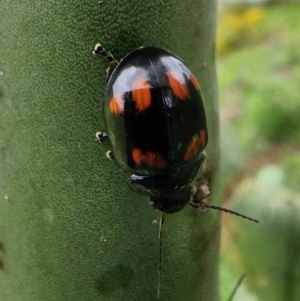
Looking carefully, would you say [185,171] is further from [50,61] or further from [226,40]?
[226,40]

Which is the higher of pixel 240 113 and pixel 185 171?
pixel 185 171

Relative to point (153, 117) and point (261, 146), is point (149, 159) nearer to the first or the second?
point (153, 117)

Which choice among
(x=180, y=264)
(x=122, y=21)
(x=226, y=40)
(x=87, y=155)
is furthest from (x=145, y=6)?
(x=226, y=40)

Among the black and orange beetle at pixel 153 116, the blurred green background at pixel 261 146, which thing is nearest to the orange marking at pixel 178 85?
the black and orange beetle at pixel 153 116

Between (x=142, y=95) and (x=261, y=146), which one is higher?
(x=142, y=95)

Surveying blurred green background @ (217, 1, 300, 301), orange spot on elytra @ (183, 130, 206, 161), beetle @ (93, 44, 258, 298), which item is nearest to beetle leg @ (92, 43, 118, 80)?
beetle @ (93, 44, 258, 298)

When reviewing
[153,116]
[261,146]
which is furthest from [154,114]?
[261,146]

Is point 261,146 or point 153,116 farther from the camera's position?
point 261,146
